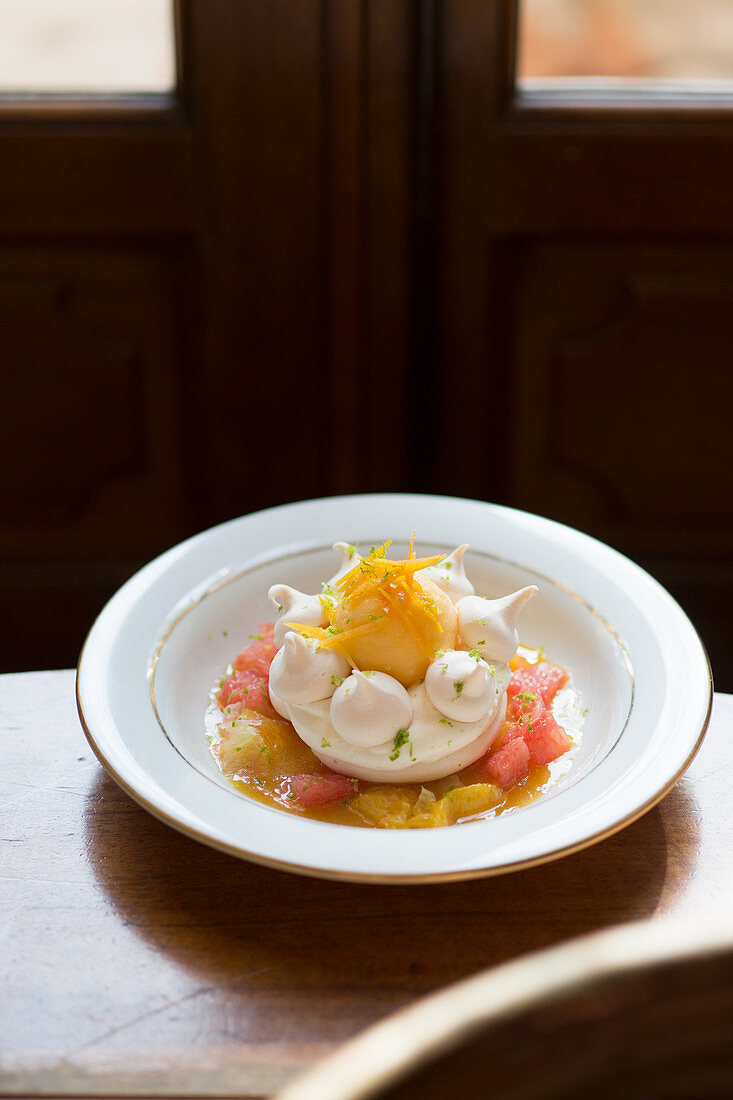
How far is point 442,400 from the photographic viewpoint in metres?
2.27

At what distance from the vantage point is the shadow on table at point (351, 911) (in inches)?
31.0

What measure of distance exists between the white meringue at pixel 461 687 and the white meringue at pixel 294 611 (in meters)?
0.14

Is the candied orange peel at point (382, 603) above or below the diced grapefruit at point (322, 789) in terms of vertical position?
above

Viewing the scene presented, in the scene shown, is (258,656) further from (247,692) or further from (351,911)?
(351,911)

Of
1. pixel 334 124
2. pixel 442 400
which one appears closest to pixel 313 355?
pixel 442 400

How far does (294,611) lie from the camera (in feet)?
3.43

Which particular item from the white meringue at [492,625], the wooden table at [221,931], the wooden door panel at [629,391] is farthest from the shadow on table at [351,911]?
the wooden door panel at [629,391]

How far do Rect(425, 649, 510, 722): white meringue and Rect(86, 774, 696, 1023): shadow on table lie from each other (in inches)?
5.8

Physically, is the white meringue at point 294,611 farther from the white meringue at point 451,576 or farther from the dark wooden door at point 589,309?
the dark wooden door at point 589,309

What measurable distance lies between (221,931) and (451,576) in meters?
0.44

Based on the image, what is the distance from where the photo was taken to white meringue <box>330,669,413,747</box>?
3.04 ft

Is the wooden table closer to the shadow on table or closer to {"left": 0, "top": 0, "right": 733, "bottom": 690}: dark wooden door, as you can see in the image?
the shadow on table

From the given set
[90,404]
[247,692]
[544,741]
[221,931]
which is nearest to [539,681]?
[544,741]

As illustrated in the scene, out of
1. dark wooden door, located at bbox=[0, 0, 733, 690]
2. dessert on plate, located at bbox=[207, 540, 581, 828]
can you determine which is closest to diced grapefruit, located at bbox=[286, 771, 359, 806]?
dessert on plate, located at bbox=[207, 540, 581, 828]
